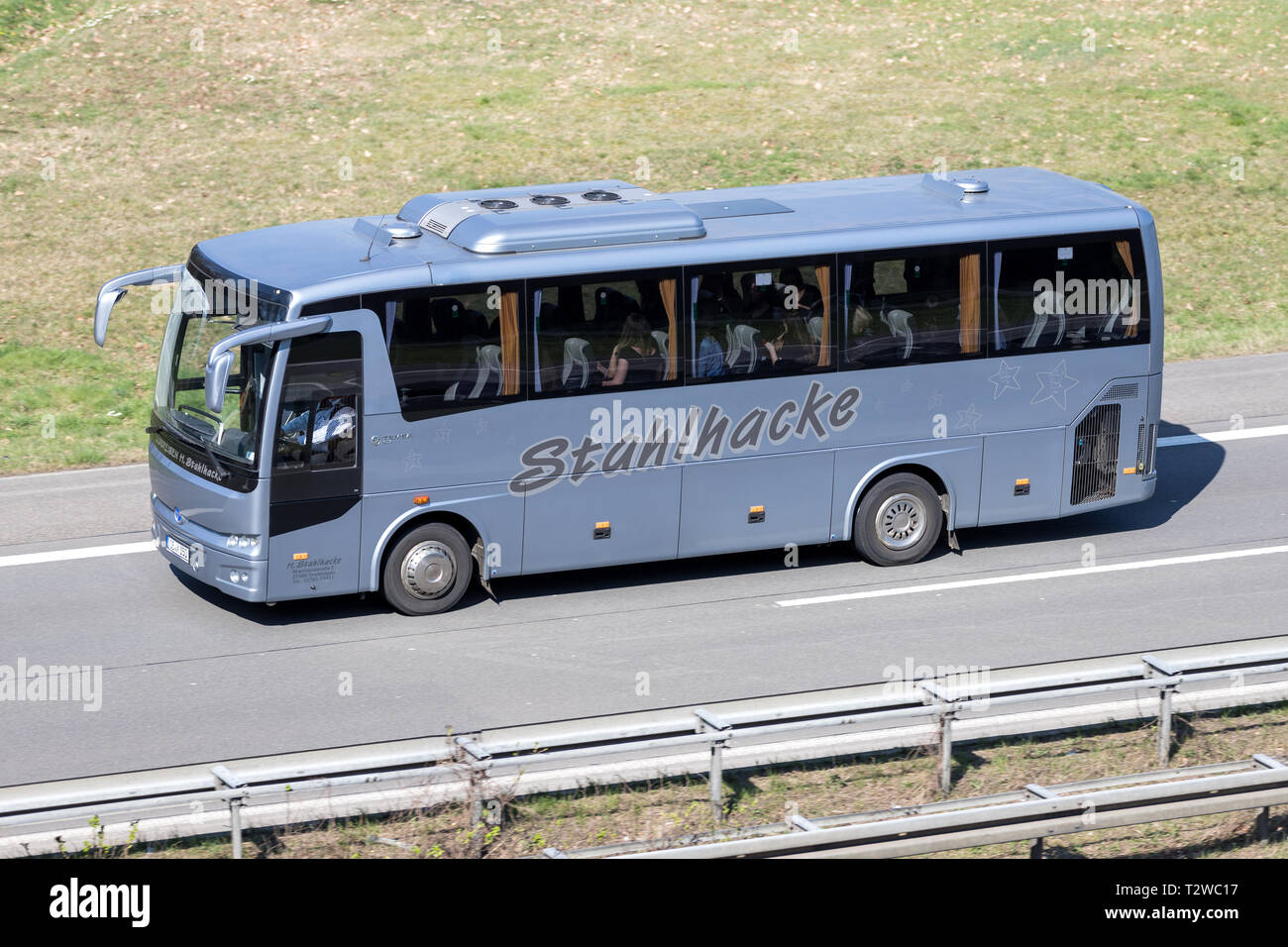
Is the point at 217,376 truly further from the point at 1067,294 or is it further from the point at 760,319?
the point at 1067,294

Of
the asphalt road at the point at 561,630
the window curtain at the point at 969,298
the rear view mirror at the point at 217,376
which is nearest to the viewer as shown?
the asphalt road at the point at 561,630

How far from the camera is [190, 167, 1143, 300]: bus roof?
13.3 meters

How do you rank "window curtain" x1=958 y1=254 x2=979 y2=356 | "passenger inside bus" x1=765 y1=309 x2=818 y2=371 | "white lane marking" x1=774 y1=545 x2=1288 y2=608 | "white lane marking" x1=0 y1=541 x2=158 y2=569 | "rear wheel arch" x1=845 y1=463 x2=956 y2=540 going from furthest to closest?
"white lane marking" x1=0 y1=541 x2=158 y2=569 → "rear wheel arch" x1=845 y1=463 x2=956 y2=540 → "window curtain" x1=958 y1=254 x2=979 y2=356 → "white lane marking" x1=774 y1=545 x2=1288 y2=608 → "passenger inside bus" x1=765 y1=309 x2=818 y2=371

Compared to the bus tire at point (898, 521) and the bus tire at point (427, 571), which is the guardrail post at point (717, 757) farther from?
the bus tire at point (898, 521)

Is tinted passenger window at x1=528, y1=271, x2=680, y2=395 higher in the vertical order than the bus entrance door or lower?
higher

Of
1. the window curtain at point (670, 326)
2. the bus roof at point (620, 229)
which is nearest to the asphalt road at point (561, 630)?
the window curtain at point (670, 326)

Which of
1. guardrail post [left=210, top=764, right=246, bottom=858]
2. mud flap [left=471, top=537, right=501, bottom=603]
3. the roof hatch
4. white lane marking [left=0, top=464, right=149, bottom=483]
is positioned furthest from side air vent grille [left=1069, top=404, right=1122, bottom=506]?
white lane marking [left=0, top=464, right=149, bottom=483]

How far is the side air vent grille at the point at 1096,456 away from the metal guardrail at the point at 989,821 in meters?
5.75

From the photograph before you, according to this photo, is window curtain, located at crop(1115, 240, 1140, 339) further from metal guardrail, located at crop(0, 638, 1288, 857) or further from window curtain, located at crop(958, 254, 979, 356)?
metal guardrail, located at crop(0, 638, 1288, 857)

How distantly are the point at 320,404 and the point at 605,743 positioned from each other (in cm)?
384

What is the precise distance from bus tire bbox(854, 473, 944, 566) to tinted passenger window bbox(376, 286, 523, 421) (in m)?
3.55

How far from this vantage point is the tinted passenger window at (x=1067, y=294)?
14758mm

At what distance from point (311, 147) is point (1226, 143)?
53.8 feet

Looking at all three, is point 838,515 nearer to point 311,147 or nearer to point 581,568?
point 581,568
